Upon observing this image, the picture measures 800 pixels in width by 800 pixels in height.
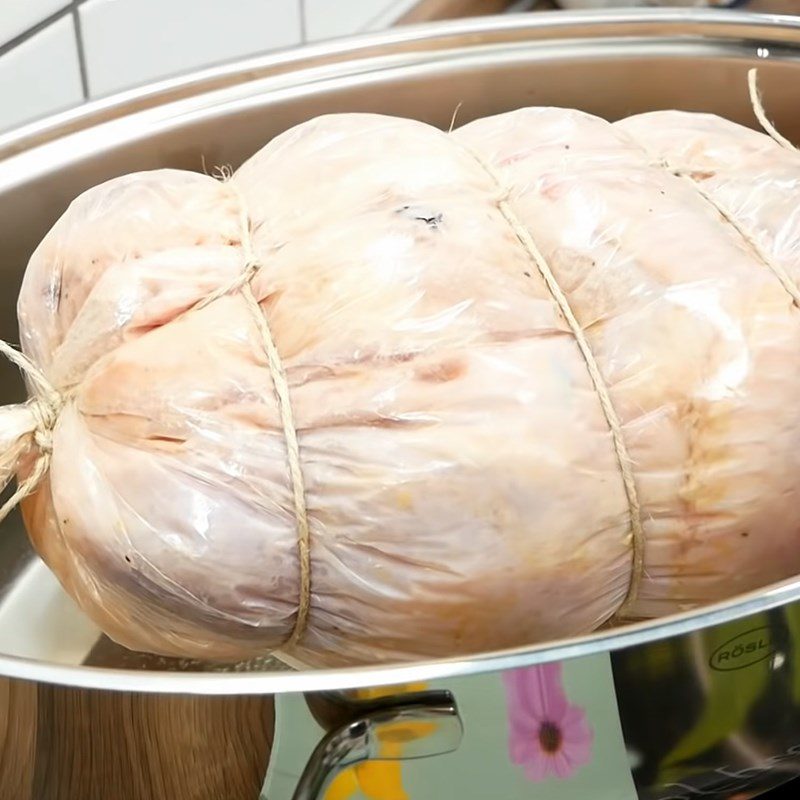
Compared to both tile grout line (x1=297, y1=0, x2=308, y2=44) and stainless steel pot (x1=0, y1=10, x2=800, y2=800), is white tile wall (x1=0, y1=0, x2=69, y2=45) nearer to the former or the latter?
stainless steel pot (x1=0, y1=10, x2=800, y2=800)

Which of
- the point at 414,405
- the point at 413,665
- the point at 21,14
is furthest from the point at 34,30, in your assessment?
the point at 413,665

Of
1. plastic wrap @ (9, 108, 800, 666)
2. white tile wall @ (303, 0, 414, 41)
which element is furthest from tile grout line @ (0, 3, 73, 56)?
white tile wall @ (303, 0, 414, 41)

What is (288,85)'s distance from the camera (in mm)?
799

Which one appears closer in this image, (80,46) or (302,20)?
(80,46)

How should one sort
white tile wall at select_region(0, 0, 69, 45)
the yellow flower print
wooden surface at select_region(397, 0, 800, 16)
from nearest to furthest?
1. the yellow flower print
2. white tile wall at select_region(0, 0, 69, 45)
3. wooden surface at select_region(397, 0, 800, 16)

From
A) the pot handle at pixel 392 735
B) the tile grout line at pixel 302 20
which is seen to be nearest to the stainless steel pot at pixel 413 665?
the pot handle at pixel 392 735

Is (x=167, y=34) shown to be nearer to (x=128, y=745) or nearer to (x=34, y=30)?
(x=34, y=30)

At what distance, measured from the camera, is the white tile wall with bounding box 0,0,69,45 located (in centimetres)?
69

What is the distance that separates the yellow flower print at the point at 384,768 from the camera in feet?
1.38

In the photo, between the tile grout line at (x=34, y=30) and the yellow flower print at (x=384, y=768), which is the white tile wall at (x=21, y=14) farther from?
the yellow flower print at (x=384, y=768)

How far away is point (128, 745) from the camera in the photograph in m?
0.45

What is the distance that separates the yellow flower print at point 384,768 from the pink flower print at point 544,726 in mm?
42

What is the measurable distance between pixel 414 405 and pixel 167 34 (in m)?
0.49

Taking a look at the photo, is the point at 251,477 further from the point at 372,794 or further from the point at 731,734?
the point at 731,734
